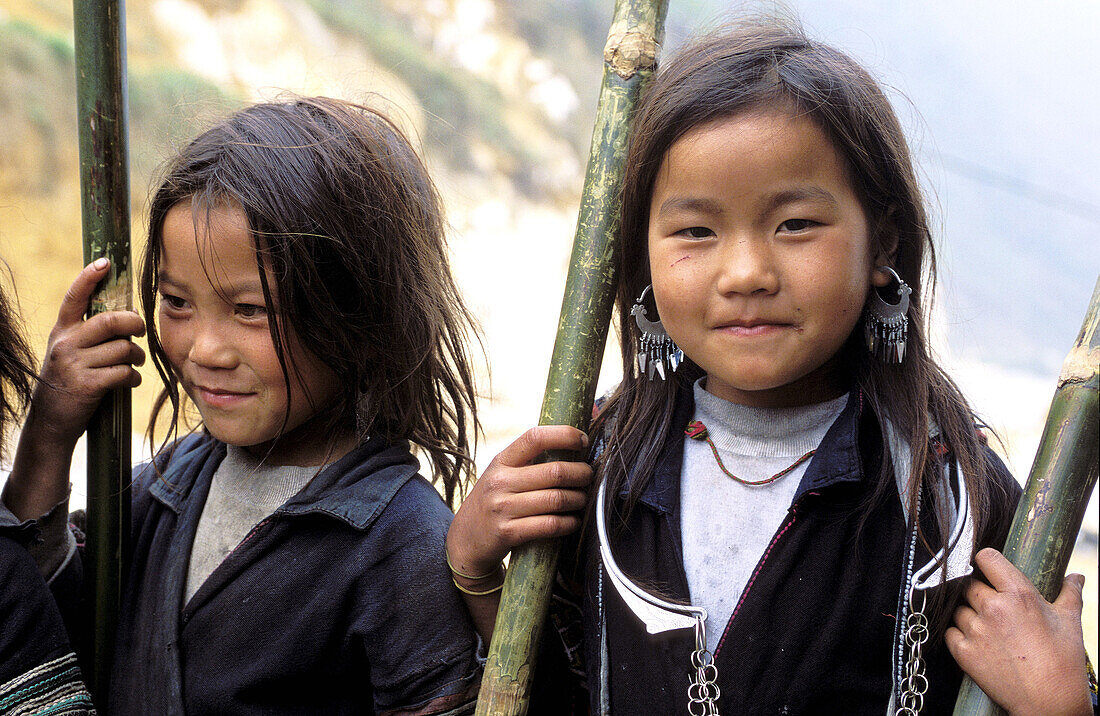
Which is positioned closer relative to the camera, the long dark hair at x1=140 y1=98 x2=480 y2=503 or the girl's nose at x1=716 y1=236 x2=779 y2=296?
the girl's nose at x1=716 y1=236 x2=779 y2=296

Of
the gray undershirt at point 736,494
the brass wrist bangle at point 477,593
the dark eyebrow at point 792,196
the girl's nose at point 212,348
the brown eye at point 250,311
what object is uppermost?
the dark eyebrow at point 792,196

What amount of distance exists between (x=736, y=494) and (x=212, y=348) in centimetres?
84

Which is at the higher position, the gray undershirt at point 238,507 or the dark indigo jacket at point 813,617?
the gray undershirt at point 238,507

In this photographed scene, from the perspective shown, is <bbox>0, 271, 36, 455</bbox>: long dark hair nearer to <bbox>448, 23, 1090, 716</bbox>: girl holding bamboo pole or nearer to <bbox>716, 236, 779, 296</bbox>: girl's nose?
<bbox>448, 23, 1090, 716</bbox>: girl holding bamboo pole

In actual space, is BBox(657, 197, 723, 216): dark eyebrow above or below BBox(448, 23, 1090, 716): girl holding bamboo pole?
above

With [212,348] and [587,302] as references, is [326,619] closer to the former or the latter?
[212,348]

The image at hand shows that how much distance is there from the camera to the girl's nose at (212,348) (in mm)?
1524

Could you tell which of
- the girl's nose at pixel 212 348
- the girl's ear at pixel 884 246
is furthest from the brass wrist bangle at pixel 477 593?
the girl's ear at pixel 884 246

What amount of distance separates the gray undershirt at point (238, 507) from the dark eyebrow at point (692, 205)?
0.75 metres

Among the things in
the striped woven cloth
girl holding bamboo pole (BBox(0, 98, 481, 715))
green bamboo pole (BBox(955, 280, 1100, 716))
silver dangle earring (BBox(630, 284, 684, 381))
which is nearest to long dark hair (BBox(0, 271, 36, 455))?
girl holding bamboo pole (BBox(0, 98, 481, 715))

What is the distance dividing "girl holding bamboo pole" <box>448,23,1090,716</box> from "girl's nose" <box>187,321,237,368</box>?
456mm

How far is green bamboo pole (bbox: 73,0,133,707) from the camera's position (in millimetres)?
1520

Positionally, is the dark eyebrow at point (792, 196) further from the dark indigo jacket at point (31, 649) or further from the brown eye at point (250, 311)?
the dark indigo jacket at point (31, 649)

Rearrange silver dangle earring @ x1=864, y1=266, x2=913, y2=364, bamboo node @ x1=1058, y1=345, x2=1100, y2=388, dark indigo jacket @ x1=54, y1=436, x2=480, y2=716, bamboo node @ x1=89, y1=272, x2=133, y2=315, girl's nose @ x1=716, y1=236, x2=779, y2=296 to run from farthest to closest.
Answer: bamboo node @ x1=89, y1=272, x2=133, y2=315
dark indigo jacket @ x1=54, y1=436, x2=480, y2=716
silver dangle earring @ x1=864, y1=266, x2=913, y2=364
girl's nose @ x1=716, y1=236, x2=779, y2=296
bamboo node @ x1=1058, y1=345, x2=1100, y2=388
